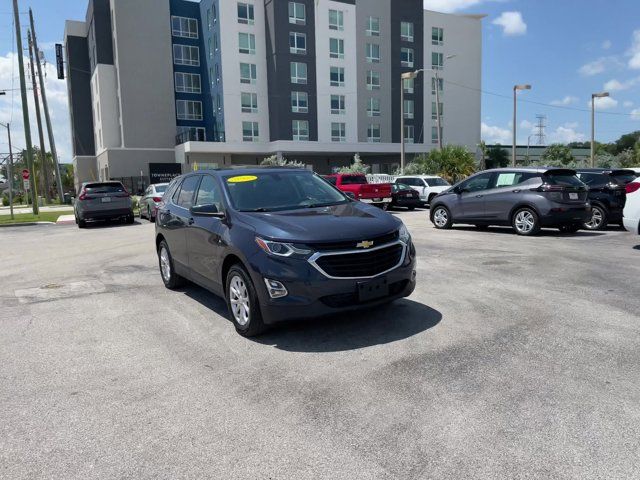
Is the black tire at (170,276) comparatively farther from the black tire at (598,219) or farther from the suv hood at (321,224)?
the black tire at (598,219)

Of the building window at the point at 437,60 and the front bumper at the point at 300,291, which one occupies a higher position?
the building window at the point at 437,60

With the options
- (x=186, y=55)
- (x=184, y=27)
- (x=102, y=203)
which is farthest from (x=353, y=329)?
(x=184, y=27)

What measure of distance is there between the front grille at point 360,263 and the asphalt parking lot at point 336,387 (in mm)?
674

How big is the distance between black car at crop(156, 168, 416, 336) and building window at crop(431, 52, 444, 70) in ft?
202

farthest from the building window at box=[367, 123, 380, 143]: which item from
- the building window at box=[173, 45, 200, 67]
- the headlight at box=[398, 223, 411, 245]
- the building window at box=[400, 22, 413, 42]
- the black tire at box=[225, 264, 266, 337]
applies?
the black tire at box=[225, 264, 266, 337]

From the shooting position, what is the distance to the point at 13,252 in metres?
13.0

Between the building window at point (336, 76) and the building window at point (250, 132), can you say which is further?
the building window at point (336, 76)

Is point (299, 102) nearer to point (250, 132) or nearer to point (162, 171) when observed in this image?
point (250, 132)

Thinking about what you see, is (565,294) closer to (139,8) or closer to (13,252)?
(13,252)

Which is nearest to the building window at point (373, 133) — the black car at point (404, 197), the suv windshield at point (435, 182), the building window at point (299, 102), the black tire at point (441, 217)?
the building window at point (299, 102)

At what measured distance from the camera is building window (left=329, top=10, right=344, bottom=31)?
56250mm

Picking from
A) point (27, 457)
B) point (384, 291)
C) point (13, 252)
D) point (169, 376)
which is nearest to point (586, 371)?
point (384, 291)

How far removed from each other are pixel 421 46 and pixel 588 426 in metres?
64.2

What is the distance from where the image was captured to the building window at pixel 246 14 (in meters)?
52.9
